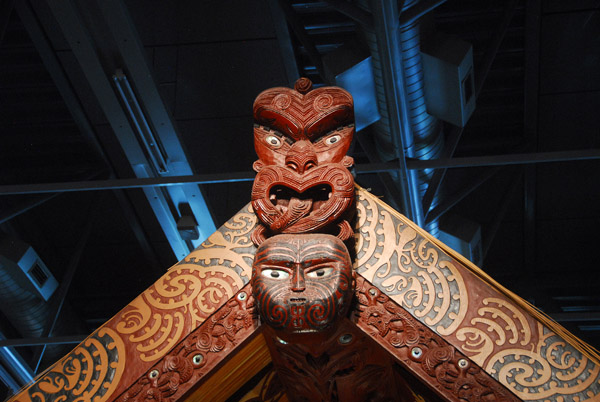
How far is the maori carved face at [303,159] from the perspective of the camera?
7.22ft

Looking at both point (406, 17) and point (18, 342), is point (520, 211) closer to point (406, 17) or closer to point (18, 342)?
point (406, 17)

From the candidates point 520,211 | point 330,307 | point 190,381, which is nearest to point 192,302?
point 190,381

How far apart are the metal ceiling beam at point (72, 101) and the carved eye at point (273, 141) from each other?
2789 millimetres

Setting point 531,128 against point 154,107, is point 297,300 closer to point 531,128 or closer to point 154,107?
point 154,107

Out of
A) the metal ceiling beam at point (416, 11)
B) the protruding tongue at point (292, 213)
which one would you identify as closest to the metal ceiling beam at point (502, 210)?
the metal ceiling beam at point (416, 11)

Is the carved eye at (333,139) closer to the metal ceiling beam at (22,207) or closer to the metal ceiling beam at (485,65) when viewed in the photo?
the metal ceiling beam at (485,65)

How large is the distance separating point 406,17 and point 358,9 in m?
0.24

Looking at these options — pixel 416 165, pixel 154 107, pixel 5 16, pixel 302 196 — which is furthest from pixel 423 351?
pixel 5 16

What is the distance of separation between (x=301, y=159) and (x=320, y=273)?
1.49 ft

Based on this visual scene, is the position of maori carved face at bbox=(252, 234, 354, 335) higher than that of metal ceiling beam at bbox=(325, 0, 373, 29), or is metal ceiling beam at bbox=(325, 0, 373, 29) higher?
metal ceiling beam at bbox=(325, 0, 373, 29)

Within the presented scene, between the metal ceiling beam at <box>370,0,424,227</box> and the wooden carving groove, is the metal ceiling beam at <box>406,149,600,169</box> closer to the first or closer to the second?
the metal ceiling beam at <box>370,0,424,227</box>

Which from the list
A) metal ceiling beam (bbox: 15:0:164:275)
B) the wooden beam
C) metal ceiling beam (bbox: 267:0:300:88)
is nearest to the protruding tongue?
the wooden beam

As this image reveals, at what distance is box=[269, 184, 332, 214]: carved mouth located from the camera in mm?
2256

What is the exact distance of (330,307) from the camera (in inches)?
76.7
